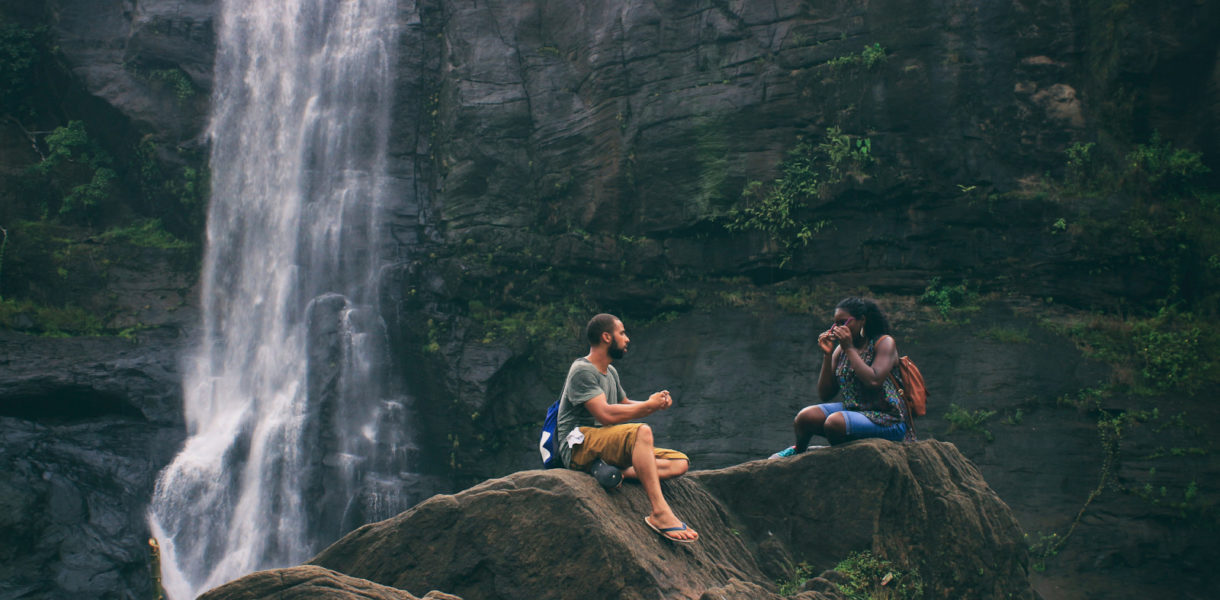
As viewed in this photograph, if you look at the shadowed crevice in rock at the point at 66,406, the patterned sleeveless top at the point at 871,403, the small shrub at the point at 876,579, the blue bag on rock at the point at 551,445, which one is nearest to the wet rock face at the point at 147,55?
the shadowed crevice in rock at the point at 66,406

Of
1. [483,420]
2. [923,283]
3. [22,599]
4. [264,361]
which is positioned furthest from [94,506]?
[923,283]

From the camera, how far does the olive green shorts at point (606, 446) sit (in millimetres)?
5188

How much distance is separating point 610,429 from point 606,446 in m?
0.11

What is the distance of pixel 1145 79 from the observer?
12023 millimetres

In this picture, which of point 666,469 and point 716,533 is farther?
point 716,533

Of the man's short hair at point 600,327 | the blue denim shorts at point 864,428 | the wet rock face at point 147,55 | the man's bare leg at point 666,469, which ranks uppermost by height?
the wet rock face at point 147,55

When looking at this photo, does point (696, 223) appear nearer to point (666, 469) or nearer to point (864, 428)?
point (864, 428)

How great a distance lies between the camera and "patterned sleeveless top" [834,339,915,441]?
610 cm

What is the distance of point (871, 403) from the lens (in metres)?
6.12

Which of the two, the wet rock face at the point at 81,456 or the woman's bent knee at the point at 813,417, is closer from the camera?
the woman's bent knee at the point at 813,417

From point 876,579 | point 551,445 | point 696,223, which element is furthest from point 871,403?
point 696,223

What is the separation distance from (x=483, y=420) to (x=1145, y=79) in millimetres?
11554

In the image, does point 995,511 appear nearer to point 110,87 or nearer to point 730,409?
point 730,409

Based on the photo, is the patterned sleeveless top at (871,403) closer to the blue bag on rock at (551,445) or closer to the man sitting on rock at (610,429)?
the man sitting on rock at (610,429)
